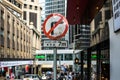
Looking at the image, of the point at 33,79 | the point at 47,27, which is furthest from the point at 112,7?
the point at 33,79

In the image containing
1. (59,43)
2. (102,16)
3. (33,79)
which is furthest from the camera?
(33,79)

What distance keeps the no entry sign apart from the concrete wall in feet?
4.23

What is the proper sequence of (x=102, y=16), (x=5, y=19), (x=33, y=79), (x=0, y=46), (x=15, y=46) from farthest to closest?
(x=15, y=46) → (x=5, y=19) → (x=0, y=46) → (x=33, y=79) → (x=102, y=16)

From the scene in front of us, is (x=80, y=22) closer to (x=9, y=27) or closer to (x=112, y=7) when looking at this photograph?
(x=112, y=7)

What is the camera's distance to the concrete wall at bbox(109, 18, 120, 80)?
9209mm

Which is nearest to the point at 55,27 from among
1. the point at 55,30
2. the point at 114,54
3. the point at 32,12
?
the point at 55,30

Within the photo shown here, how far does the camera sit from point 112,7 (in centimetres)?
945

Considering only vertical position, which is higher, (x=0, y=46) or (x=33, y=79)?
(x=0, y=46)

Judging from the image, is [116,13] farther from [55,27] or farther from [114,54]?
[55,27]

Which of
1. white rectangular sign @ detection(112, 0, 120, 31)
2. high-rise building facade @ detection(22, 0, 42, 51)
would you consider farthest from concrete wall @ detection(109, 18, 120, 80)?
high-rise building facade @ detection(22, 0, 42, 51)

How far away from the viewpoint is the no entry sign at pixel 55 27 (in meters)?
8.38

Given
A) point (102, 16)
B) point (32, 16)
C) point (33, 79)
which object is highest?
point (32, 16)

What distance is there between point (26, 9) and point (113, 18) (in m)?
126

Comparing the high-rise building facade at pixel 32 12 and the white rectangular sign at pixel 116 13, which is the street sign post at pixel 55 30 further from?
the high-rise building facade at pixel 32 12
